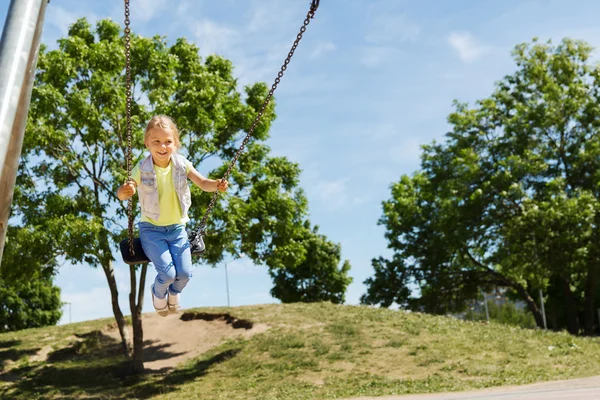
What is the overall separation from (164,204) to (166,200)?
1.7 inches

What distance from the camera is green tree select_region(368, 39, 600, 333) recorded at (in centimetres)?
2884

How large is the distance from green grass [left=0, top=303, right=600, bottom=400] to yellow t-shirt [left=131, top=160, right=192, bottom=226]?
11.0 metres

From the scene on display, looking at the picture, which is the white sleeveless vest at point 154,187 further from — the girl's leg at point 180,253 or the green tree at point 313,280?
the green tree at point 313,280

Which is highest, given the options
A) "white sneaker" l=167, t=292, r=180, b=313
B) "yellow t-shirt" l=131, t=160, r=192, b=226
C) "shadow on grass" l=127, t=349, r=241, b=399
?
"yellow t-shirt" l=131, t=160, r=192, b=226

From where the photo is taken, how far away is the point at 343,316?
24.9m

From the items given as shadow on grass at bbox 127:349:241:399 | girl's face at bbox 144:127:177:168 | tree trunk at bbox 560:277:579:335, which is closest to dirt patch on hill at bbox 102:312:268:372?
shadow on grass at bbox 127:349:241:399

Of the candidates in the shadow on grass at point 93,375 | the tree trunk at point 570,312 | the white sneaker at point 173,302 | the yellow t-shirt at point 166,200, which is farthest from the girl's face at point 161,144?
the tree trunk at point 570,312

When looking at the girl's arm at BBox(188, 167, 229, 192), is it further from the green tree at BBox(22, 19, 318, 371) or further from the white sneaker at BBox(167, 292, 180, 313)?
the green tree at BBox(22, 19, 318, 371)

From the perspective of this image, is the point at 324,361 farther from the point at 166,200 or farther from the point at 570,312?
the point at 570,312

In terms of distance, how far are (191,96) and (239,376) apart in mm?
8961

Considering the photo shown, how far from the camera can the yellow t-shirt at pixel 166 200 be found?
5758 millimetres

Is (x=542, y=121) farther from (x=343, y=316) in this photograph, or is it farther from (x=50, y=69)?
(x=50, y=69)

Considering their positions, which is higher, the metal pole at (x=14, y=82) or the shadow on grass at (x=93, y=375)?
the metal pole at (x=14, y=82)

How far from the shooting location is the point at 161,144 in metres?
5.68
